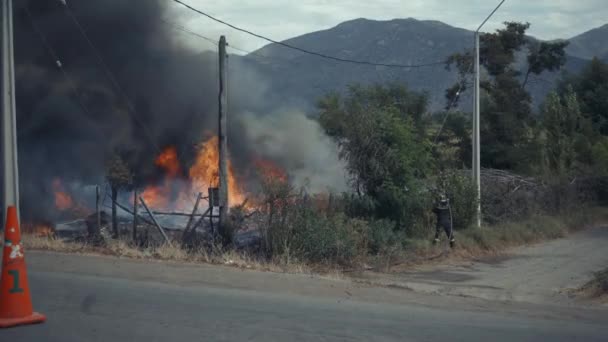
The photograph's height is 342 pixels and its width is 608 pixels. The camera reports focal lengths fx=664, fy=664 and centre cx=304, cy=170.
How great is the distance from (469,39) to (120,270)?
90.8 metres

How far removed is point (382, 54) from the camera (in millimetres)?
92875

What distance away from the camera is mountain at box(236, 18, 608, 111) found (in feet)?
223

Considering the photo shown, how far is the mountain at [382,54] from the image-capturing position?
68.0 meters

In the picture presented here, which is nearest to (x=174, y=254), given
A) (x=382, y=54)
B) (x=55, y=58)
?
(x=55, y=58)

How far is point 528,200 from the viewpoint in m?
22.5

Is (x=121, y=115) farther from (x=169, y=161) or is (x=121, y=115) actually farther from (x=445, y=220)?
(x=445, y=220)

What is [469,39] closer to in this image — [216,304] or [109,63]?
[109,63]

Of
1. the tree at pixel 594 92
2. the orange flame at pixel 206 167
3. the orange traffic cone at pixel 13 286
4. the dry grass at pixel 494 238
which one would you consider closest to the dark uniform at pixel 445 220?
the dry grass at pixel 494 238

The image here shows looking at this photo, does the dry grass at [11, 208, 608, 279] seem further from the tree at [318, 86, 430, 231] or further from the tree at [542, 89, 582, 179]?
the tree at [542, 89, 582, 179]

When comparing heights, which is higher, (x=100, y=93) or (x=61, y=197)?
(x=100, y=93)

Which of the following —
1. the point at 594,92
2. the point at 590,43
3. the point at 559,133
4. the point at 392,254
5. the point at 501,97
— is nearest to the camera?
the point at 392,254

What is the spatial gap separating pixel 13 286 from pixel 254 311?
2753mm

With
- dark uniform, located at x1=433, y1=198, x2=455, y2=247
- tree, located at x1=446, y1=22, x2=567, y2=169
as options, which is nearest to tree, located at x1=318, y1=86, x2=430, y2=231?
dark uniform, located at x1=433, y1=198, x2=455, y2=247

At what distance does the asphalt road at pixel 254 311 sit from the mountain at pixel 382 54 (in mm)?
44220
